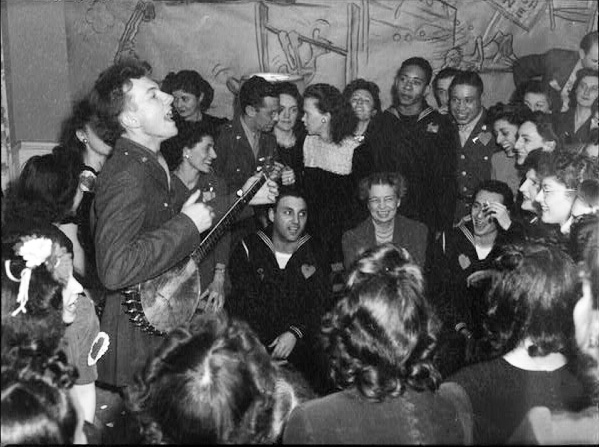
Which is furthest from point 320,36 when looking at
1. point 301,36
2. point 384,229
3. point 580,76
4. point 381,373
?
point 381,373

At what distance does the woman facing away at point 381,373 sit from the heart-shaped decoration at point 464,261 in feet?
2.76

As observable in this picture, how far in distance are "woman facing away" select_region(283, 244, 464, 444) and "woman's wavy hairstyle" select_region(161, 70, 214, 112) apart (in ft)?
3.52

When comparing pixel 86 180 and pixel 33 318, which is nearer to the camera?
pixel 33 318

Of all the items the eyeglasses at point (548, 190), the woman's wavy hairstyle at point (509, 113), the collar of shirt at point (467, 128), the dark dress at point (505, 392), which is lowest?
the dark dress at point (505, 392)

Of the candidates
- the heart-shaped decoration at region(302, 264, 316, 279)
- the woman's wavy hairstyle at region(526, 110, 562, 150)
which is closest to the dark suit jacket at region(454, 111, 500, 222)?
the woman's wavy hairstyle at region(526, 110, 562, 150)

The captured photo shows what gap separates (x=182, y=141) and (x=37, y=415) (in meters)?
1.12

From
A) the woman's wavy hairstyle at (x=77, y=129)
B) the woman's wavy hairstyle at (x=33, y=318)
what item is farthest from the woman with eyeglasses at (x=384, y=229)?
the woman's wavy hairstyle at (x=33, y=318)

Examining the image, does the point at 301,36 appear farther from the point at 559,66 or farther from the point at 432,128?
the point at 559,66

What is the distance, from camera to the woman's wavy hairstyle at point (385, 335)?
1.25 metres

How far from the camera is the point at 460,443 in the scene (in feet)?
4.07

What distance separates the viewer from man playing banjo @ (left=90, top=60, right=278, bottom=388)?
1604 mm

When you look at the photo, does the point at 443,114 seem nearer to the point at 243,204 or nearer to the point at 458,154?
the point at 458,154

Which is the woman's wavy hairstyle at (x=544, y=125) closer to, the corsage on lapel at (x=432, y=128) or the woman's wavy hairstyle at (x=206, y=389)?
the corsage on lapel at (x=432, y=128)

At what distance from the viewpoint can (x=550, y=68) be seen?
88.9 inches
